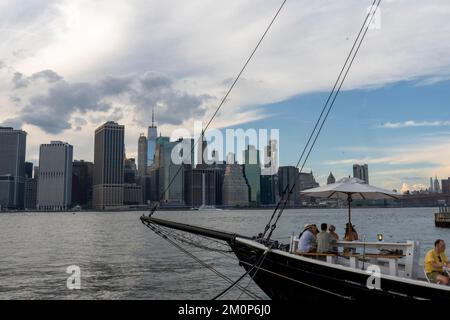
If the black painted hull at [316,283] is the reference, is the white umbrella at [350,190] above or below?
above

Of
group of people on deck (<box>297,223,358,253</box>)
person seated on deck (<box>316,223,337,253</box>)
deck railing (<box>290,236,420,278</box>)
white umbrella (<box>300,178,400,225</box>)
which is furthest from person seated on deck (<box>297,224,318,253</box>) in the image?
white umbrella (<box>300,178,400,225</box>)

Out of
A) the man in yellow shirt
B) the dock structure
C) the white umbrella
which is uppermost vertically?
the white umbrella

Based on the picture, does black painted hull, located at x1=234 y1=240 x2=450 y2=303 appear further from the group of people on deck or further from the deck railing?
the deck railing

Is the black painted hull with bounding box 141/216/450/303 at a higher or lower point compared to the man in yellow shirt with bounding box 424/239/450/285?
lower

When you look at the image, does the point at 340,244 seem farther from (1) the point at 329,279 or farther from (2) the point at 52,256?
(2) the point at 52,256

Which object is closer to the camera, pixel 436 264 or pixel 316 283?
pixel 436 264

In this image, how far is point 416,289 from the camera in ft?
23.9
